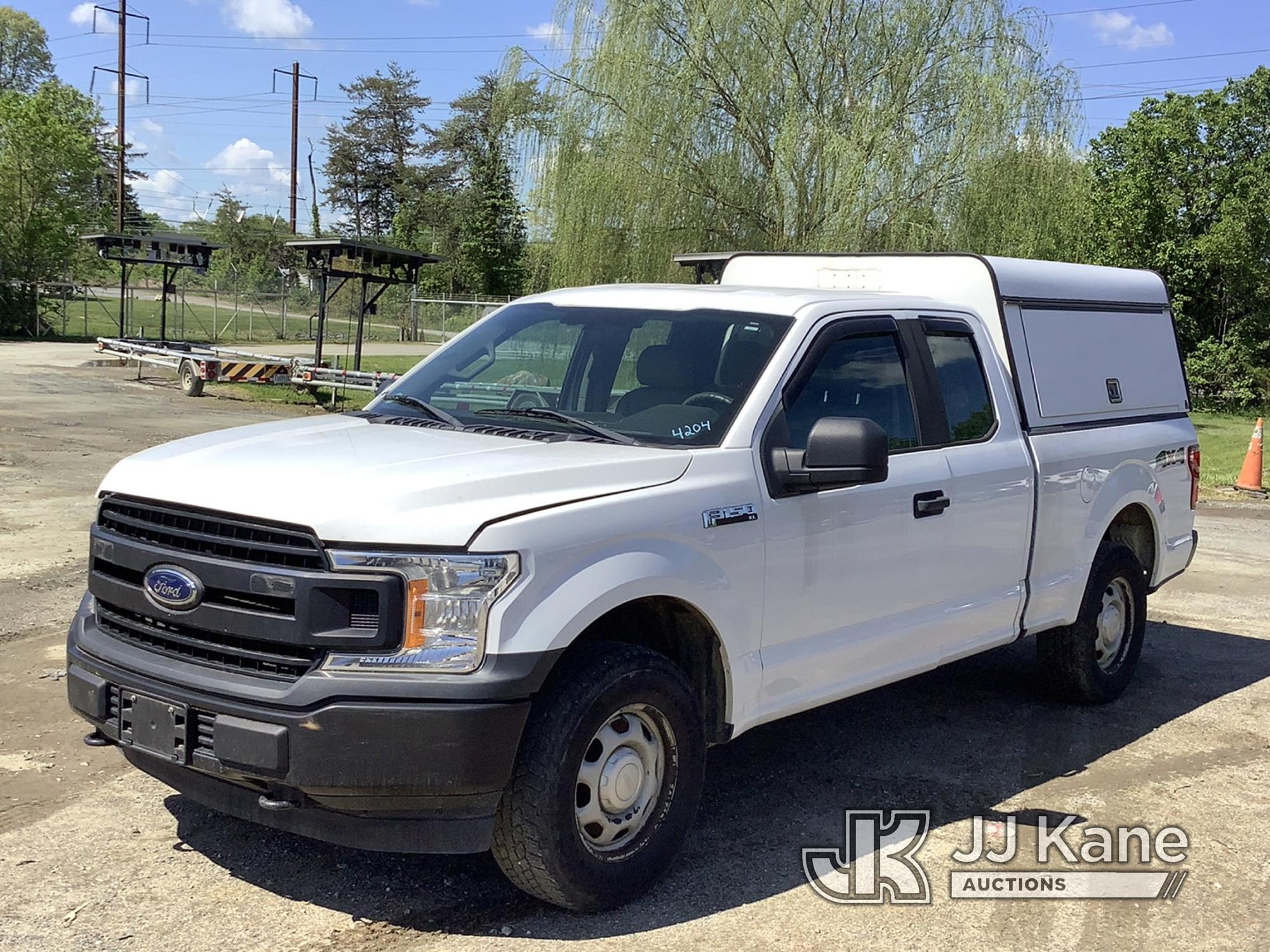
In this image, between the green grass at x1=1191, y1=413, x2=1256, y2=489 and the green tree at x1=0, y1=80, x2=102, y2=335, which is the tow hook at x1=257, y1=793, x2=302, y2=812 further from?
the green tree at x1=0, y1=80, x2=102, y2=335

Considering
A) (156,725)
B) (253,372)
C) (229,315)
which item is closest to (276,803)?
(156,725)

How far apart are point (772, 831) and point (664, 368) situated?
1.78 meters

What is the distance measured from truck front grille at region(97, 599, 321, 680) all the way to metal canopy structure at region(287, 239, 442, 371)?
63.8 feet

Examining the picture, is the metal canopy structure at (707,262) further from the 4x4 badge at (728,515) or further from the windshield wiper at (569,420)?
the 4x4 badge at (728,515)

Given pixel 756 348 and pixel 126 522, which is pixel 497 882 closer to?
pixel 126 522

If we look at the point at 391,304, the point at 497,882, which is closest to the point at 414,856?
the point at 497,882

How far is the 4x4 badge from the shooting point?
4242mm

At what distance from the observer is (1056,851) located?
4824mm

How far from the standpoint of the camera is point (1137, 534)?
708cm

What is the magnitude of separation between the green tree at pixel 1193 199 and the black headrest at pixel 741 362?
32.1 meters

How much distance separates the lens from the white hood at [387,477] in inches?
143

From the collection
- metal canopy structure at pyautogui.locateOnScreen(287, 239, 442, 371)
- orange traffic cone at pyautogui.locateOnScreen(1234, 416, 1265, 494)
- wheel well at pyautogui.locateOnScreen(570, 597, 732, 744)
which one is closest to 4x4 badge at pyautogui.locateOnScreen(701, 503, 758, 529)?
wheel well at pyautogui.locateOnScreen(570, 597, 732, 744)

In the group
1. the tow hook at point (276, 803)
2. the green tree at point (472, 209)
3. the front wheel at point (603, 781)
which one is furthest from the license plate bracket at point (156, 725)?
the green tree at point (472, 209)

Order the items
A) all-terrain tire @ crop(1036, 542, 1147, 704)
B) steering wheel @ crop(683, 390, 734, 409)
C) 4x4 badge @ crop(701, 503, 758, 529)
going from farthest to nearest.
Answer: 1. all-terrain tire @ crop(1036, 542, 1147, 704)
2. steering wheel @ crop(683, 390, 734, 409)
3. 4x4 badge @ crop(701, 503, 758, 529)
